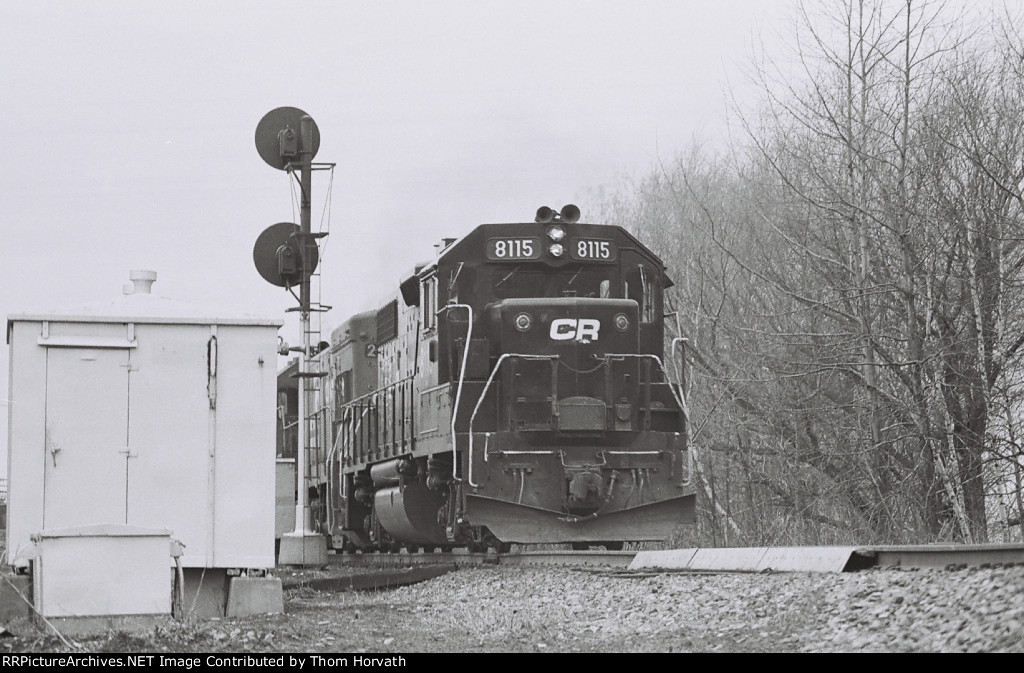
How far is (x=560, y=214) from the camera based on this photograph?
14023mm

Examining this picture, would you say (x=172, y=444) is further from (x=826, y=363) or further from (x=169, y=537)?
(x=826, y=363)

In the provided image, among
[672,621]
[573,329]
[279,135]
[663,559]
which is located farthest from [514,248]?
[672,621]

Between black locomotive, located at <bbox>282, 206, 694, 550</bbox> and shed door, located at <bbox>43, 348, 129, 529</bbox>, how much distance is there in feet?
15.0

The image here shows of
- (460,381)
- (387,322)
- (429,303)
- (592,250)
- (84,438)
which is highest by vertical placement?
(592,250)

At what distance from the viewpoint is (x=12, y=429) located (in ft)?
29.2

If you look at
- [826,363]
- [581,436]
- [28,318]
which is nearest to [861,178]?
[826,363]

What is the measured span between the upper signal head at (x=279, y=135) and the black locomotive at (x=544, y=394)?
324 cm

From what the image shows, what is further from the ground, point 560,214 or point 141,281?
point 560,214

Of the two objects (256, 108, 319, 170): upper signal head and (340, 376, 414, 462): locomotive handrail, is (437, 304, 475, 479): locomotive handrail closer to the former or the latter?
(340, 376, 414, 462): locomotive handrail

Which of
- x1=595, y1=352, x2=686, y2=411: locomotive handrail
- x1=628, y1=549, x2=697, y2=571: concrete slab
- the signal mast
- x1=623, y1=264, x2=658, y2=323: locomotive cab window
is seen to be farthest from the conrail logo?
the signal mast

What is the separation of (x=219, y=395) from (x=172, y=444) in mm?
449

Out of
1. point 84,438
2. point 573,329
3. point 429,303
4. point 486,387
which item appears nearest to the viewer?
point 84,438

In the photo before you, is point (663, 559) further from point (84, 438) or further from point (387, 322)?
point (387, 322)

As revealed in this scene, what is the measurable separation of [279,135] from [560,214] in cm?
503
